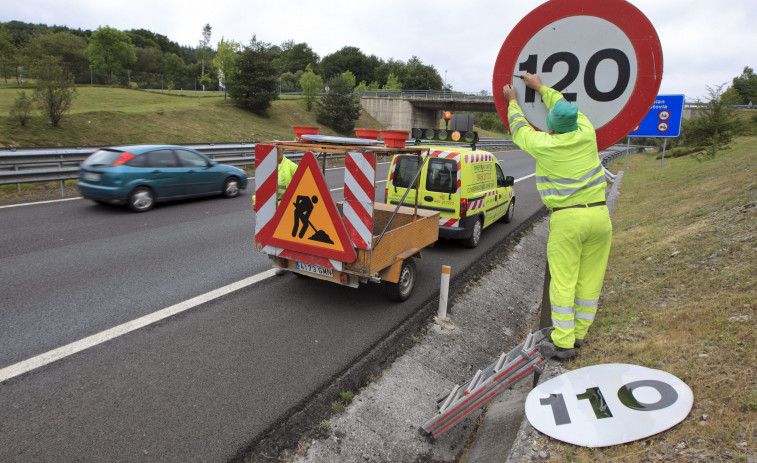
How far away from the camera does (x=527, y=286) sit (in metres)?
7.36

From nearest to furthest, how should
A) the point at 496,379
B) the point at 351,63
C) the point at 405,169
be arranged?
1. the point at 496,379
2. the point at 405,169
3. the point at 351,63

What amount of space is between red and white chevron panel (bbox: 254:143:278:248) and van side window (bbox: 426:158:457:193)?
3576mm

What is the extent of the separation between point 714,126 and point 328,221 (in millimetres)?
26458

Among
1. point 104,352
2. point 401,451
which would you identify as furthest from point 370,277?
point 104,352

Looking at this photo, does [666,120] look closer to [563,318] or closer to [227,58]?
[563,318]

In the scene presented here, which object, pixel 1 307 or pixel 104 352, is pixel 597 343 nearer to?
pixel 104 352

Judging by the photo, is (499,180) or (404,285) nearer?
(404,285)

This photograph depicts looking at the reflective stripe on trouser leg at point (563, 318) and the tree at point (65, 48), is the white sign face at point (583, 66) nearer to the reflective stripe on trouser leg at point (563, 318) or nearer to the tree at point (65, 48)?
the reflective stripe on trouser leg at point (563, 318)

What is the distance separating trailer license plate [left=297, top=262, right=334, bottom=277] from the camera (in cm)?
520

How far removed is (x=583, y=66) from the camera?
8.99 ft

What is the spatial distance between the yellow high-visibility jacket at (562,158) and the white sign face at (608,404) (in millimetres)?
1234

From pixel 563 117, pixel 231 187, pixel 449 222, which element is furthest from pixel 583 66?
pixel 231 187

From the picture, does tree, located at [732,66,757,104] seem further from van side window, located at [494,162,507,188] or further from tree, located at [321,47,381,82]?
van side window, located at [494,162,507,188]

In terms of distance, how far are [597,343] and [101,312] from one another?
17.4 feet
